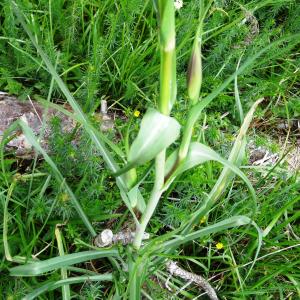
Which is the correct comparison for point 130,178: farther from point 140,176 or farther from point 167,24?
point 167,24

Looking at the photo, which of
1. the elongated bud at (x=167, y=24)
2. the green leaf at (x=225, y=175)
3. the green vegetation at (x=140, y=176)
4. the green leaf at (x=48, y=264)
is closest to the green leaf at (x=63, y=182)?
the green vegetation at (x=140, y=176)

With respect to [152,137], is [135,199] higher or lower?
lower

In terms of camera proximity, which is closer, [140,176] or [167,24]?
[167,24]

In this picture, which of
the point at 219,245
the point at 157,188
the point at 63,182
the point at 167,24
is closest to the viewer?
the point at 167,24

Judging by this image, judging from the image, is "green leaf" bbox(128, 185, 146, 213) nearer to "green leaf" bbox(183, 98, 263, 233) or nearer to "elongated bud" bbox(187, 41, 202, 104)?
"green leaf" bbox(183, 98, 263, 233)

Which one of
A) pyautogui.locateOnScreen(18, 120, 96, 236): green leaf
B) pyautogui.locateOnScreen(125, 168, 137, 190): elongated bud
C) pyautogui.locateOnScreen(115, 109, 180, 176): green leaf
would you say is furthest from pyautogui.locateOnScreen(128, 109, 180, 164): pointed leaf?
pyautogui.locateOnScreen(18, 120, 96, 236): green leaf

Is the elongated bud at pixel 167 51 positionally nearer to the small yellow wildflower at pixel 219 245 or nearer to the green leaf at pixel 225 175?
the green leaf at pixel 225 175

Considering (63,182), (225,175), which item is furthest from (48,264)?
(225,175)

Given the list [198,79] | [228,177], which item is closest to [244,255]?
[228,177]
